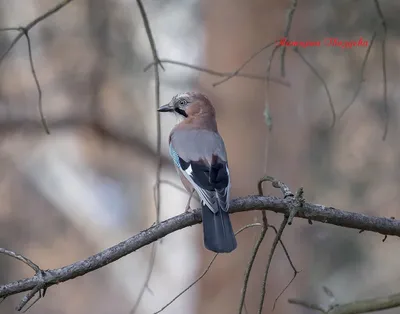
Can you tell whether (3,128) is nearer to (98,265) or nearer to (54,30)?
(54,30)

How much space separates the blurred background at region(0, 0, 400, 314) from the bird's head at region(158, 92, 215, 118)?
0.89 metres

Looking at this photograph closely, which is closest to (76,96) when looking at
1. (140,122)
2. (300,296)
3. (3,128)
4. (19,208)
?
(3,128)

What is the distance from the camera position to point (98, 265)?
5.12 ft

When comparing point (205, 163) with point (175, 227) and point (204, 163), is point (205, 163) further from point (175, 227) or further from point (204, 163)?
point (175, 227)

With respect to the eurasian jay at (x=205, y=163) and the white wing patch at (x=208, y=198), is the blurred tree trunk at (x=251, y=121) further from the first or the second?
the white wing patch at (x=208, y=198)

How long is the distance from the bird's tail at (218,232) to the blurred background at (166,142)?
157 cm

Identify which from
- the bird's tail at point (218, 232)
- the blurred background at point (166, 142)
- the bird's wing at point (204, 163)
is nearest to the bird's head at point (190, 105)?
the bird's wing at point (204, 163)

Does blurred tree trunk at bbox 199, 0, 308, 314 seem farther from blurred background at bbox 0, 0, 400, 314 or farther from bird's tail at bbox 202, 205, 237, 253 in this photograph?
bird's tail at bbox 202, 205, 237, 253

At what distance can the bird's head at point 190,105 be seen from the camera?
9.00 ft

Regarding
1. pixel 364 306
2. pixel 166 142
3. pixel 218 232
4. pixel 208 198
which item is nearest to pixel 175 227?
pixel 218 232

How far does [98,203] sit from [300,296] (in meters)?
3.22

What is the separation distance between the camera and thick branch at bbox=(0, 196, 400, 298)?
150 cm

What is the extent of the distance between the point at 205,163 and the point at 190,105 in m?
0.48

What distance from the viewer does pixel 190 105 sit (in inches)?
109
